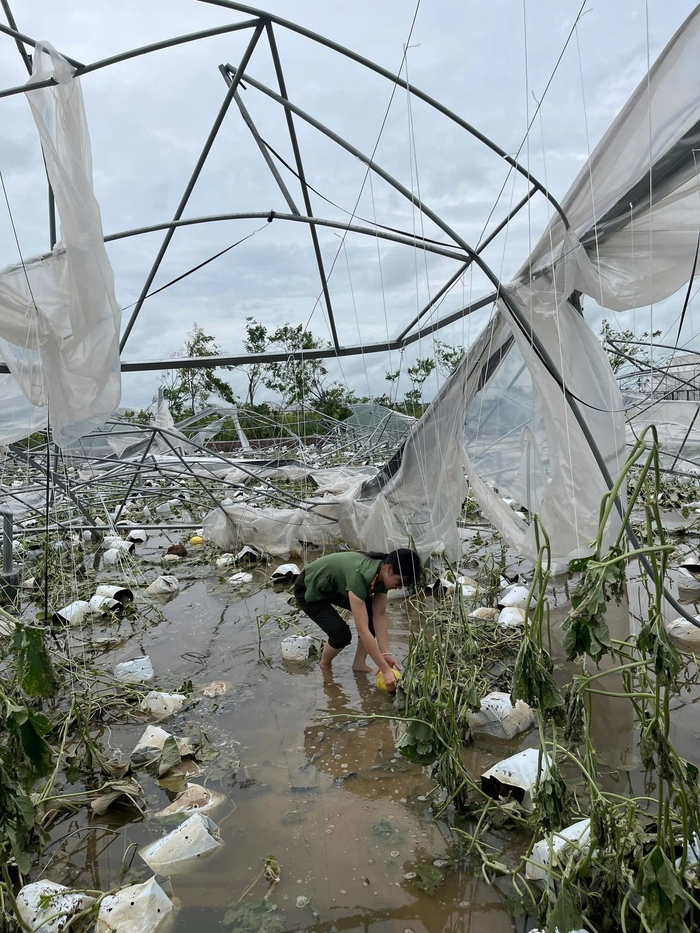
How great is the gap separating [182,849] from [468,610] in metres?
3.08

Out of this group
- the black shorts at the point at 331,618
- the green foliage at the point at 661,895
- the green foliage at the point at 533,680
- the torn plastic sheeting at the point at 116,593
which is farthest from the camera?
the torn plastic sheeting at the point at 116,593

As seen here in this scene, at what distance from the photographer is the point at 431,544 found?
476 cm

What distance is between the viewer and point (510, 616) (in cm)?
453

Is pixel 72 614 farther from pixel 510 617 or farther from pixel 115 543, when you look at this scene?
pixel 510 617

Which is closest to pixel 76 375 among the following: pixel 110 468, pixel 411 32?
pixel 411 32

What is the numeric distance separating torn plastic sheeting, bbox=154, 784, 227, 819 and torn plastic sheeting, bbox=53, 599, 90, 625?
2.75 metres

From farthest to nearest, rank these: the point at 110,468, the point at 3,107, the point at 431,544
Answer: the point at 110,468
the point at 431,544
the point at 3,107

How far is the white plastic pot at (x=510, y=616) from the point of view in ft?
14.6

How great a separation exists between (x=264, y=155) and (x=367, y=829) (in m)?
3.63

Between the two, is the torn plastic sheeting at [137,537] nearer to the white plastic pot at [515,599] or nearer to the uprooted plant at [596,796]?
the white plastic pot at [515,599]

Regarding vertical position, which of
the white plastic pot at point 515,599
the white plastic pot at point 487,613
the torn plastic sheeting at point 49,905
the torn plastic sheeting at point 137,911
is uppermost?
the white plastic pot at point 515,599

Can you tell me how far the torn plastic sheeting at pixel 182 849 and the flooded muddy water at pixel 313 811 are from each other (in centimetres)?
4

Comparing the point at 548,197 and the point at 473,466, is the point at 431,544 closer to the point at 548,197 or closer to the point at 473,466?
the point at 473,466

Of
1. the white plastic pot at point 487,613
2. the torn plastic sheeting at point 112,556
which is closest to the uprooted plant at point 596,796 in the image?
the white plastic pot at point 487,613
